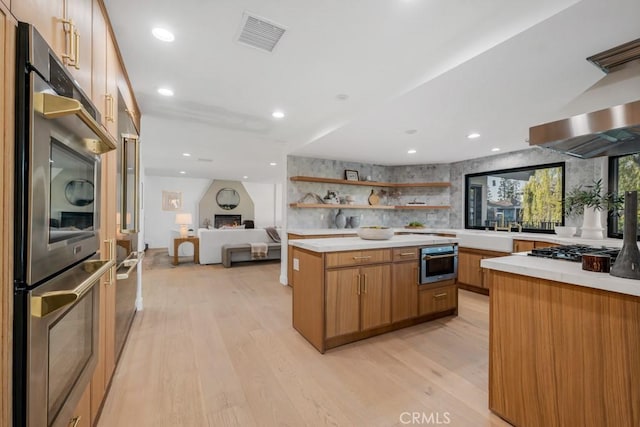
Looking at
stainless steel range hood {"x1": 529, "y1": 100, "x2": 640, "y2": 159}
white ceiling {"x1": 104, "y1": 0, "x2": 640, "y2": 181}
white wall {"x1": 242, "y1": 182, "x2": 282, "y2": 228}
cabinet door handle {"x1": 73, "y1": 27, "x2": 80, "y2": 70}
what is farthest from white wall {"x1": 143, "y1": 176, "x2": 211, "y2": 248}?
stainless steel range hood {"x1": 529, "y1": 100, "x2": 640, "y2": 159}

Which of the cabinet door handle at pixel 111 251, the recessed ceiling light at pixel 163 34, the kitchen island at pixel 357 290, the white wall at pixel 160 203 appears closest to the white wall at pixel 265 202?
the white wall at pixel 160 203

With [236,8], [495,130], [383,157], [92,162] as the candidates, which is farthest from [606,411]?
[383,157]

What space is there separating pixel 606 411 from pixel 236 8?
9.27 ft

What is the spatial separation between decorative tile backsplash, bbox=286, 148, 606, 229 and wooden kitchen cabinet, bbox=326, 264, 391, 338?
7.94 ft

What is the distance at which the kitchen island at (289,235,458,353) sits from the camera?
2.36 metres

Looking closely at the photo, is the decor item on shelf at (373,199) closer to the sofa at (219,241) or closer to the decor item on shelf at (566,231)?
the sofa at (219,241)

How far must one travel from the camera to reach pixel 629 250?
125 centimetres

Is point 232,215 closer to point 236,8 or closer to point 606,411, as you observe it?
point 236,8

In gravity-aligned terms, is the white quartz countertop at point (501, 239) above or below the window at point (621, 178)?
below

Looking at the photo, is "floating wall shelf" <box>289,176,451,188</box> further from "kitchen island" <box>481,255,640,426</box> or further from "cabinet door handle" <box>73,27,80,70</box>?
"cabinet door handle" <box>73,27,80,70</box>

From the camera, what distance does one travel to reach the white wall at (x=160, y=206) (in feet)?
28.8

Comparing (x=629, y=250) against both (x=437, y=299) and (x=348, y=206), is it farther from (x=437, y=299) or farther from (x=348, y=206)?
(x=348, y=206)

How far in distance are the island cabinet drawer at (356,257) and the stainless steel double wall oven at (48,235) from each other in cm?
162

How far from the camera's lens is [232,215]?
9.94 metres
